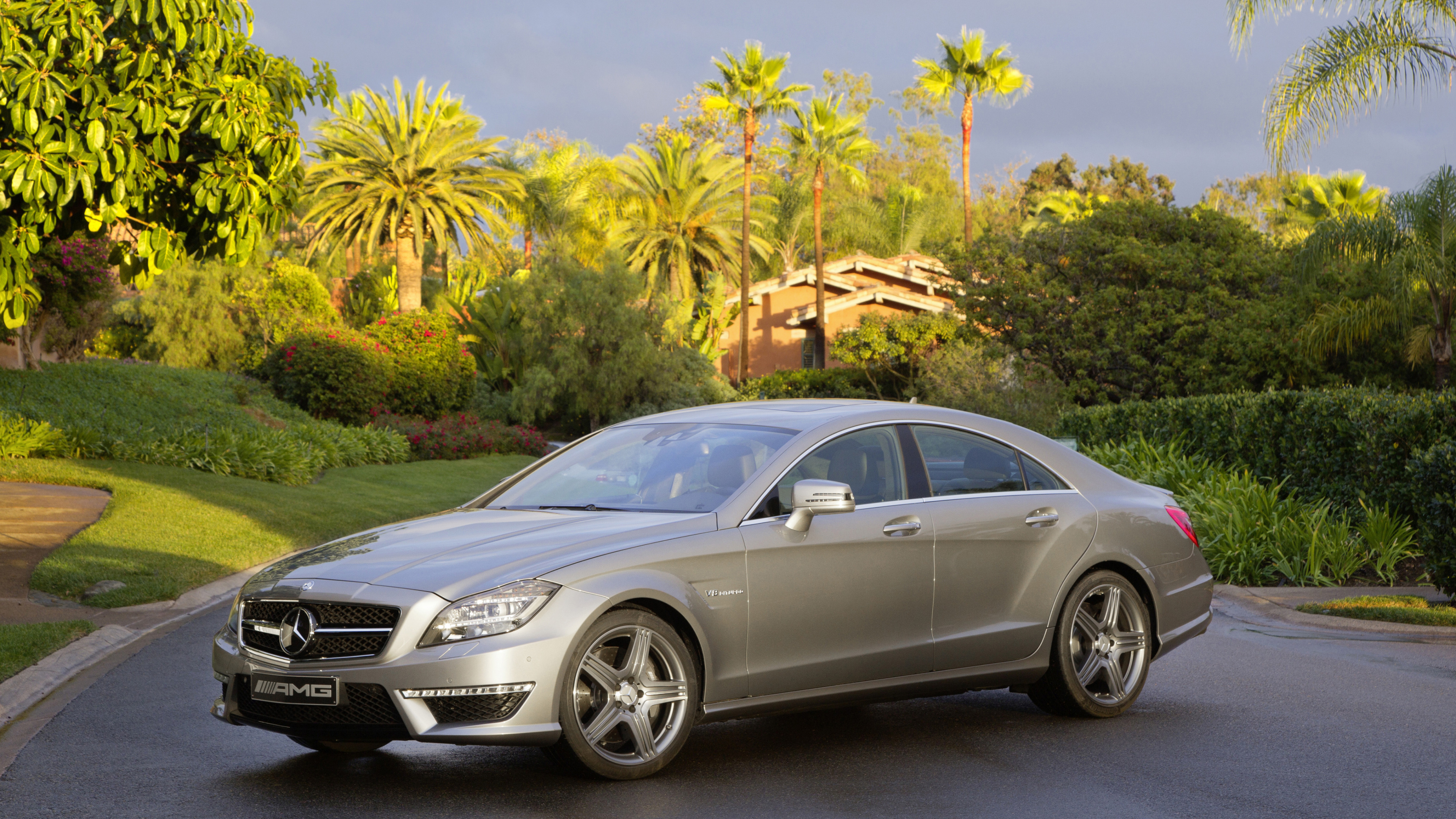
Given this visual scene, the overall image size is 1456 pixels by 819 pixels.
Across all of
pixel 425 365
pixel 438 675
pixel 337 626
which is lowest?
pixel 438 675

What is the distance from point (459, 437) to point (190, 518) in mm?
20302

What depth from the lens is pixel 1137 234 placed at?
3522cm

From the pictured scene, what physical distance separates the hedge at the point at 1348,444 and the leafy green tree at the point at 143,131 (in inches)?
382

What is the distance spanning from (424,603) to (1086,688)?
370 cm

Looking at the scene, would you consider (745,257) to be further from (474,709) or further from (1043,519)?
(474,709)

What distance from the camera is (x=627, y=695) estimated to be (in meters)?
5.56

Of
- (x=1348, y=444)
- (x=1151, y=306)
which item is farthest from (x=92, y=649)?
(x=1151, y=306)

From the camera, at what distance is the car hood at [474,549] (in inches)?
211

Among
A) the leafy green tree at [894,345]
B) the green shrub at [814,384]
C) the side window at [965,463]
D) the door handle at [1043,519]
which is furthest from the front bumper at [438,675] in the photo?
the green shrub at [814,384]

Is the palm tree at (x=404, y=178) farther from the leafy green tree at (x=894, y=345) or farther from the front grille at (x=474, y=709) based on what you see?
the front grille at (x=474, y=709)

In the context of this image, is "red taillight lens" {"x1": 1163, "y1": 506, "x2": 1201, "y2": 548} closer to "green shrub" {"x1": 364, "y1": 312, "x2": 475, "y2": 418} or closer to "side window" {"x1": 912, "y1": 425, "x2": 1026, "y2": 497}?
"side window" {"x1": 912, "y1": 425, "x2": 1026, "y2": 497}

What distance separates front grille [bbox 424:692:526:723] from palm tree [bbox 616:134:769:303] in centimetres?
5056

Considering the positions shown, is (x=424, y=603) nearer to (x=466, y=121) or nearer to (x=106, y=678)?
(x=106, y=678)

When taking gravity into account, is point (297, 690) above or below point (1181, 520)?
below
